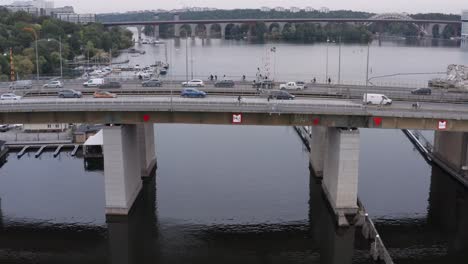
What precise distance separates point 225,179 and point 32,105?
1379cm

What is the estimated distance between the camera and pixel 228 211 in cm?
3170

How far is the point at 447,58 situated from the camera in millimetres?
118062

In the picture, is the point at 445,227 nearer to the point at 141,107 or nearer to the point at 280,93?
the point at 280,93

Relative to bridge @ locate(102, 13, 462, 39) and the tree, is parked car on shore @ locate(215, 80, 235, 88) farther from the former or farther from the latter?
bridge @ locate(102, 13, 462, 39)

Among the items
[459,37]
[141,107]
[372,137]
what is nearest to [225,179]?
[141,107]

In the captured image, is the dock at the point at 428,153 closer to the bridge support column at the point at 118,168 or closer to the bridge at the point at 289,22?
the bridge support column at the point at 118,168

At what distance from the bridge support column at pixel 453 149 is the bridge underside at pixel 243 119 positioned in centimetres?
685

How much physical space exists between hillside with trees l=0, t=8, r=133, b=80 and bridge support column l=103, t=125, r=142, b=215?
1590 inches

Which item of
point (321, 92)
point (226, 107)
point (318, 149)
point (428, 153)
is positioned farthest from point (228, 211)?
point (428, 153)

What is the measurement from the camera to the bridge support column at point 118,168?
29.4 metres

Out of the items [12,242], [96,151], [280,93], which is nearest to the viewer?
[12,242]

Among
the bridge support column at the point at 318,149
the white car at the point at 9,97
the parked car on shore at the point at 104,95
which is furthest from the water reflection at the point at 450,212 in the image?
the white car at the point at 9,97

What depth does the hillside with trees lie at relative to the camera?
252 feet

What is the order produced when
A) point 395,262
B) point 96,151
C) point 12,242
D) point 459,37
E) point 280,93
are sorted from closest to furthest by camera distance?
point 395,262, point 12,242, point 280,93, point 96,151, point 459,37
